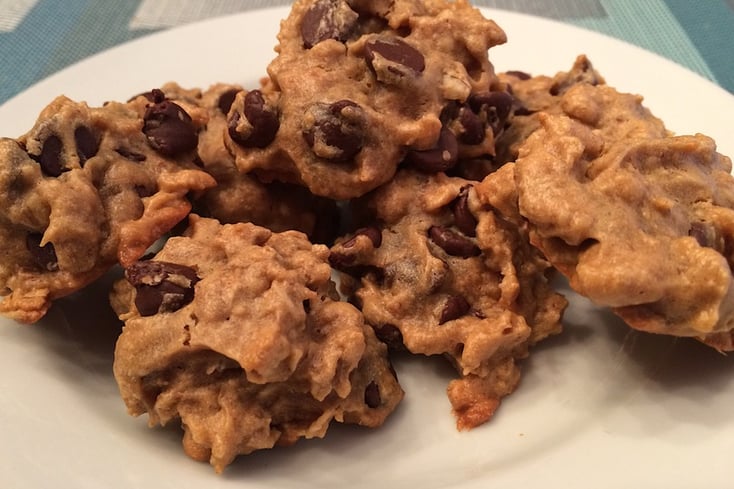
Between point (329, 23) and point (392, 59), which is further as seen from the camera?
point (329, 23)

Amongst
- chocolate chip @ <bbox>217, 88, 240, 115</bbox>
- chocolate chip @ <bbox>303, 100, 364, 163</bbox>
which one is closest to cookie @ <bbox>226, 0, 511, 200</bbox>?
chocolate chip @ <bbox>303, 100, 364, 163</bbox>

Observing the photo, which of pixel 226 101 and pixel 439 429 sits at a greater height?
pixel 226 101

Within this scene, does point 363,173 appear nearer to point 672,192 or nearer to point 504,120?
point 504,120

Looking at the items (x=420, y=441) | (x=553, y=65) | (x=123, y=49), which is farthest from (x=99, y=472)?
(x=553, y=65)

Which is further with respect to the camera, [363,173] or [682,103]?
[682,103]

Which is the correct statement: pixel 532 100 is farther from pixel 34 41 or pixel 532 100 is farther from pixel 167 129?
pixel 34 41

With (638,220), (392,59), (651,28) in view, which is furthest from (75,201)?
(651,28)
